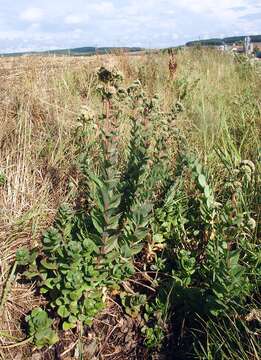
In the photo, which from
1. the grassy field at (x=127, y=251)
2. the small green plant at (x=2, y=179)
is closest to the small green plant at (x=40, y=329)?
the grassy field at (x=127, y=251)

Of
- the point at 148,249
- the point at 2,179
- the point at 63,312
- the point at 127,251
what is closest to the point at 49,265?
the point at 63,312

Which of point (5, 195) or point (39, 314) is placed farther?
point (5, 195)

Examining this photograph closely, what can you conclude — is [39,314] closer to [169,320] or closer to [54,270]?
[54,270]

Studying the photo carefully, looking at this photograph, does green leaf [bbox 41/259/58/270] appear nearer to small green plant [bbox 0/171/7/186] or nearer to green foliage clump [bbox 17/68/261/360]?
green foliage clump [bbox 17/68/261/360]

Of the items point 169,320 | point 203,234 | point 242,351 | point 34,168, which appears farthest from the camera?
point 34,168

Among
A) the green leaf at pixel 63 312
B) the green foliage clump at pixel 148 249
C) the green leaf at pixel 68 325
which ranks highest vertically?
the green foliage clump at pixel 148 249

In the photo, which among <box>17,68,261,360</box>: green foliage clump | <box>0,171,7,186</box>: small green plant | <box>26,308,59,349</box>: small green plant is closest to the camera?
<box>17,68,261,360</box>: green foliage clump

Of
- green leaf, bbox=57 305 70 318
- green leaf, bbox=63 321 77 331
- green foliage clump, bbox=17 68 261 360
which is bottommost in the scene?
green leaf, bbox=63 321 77 331

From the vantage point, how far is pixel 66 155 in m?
3.34

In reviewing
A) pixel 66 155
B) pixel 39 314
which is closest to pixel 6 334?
pixel 39 314

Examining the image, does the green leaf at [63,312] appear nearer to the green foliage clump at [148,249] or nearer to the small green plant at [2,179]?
the green foliage clump at [148,249]

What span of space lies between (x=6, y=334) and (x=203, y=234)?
123 centimetres

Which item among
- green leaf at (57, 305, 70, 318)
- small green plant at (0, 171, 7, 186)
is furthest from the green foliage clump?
small green plant at (0, 171, 7, 186)

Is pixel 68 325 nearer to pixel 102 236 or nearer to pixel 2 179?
pixel 102 236
